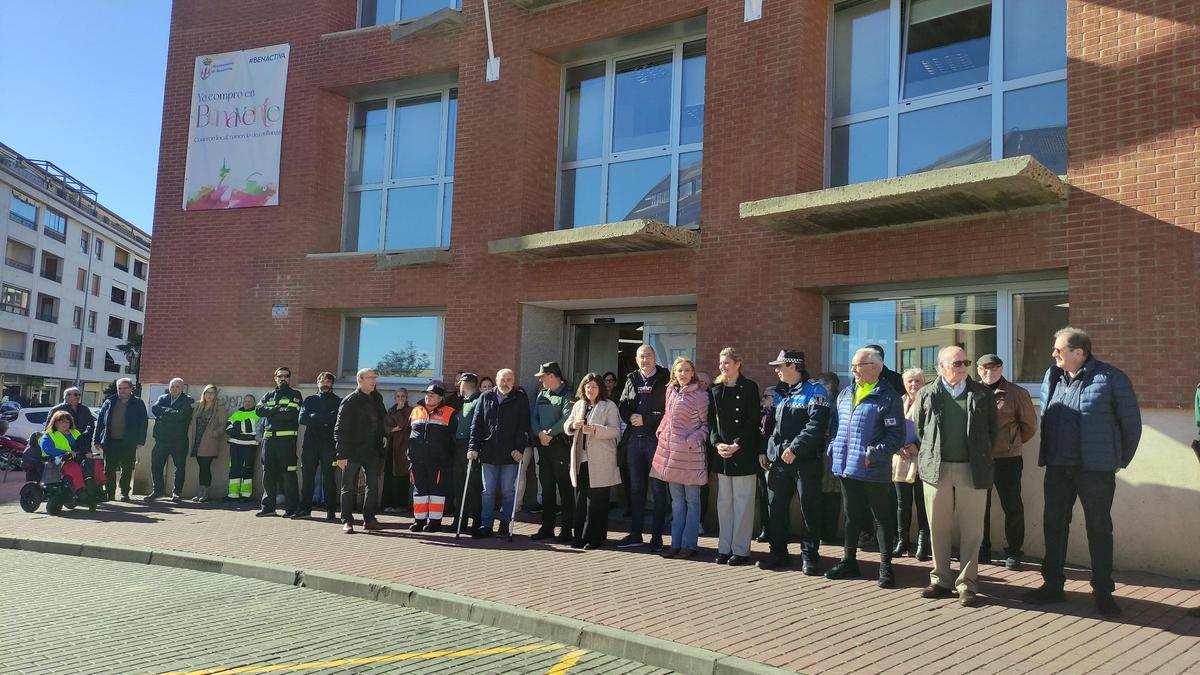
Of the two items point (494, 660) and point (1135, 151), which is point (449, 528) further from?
point (1135, 151)

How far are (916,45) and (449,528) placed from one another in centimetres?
795

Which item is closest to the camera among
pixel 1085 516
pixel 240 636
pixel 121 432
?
pixel 240 636

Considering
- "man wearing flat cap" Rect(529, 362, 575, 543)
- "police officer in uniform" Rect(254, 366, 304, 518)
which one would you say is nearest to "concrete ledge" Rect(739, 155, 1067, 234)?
"man wearing flat cap" Rect(529, 362, 575, 543)

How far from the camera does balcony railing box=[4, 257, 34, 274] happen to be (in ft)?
169

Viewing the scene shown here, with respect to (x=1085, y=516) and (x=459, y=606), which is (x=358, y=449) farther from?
(x=1085, y=516)

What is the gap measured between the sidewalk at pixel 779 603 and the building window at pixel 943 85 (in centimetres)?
453

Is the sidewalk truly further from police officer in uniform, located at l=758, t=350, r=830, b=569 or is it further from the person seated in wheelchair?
the person seated in wheelchair

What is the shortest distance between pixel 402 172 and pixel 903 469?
9.79 metres

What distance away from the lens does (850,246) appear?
950 centimetres

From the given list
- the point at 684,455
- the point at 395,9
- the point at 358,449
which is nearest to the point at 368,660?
the point at 684,455

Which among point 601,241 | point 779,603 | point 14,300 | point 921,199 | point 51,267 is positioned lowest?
point 779,603

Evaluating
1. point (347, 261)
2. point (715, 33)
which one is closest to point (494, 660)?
point (715, 33)

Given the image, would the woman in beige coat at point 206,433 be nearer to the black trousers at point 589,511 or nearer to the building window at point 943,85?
the black trousers at point 589,511

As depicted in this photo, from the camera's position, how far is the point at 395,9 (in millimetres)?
14336
